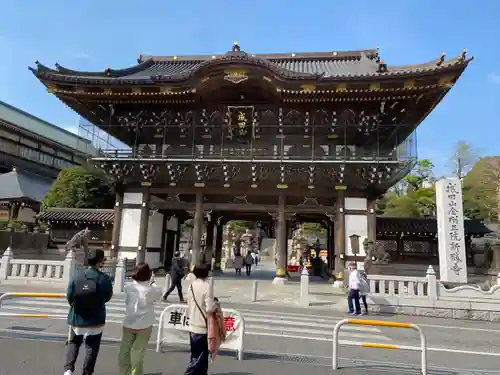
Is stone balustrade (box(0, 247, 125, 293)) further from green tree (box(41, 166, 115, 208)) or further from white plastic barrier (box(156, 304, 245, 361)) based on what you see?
green tree (box(41, 166, 115, 208))

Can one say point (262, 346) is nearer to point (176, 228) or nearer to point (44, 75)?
point (44, 75)

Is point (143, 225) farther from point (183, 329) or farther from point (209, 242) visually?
point (183, 329)

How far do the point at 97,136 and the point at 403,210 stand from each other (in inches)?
1206

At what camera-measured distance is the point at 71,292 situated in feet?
13.9

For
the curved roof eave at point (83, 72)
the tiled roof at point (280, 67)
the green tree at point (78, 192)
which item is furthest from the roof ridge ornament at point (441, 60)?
the green tree at point (78, 192)

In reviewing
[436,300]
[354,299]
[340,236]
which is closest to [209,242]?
[340,236]

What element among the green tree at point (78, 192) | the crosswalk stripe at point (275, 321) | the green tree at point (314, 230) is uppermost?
the green tree at point (78, 192)

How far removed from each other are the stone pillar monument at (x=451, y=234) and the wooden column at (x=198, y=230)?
10.8 m

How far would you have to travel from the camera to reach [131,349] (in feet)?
14.4

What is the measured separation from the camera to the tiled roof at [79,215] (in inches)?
814

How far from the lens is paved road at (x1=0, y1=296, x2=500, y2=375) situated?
6301 mm

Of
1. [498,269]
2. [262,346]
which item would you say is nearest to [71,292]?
[262,346]

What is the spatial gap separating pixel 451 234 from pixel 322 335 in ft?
24.3

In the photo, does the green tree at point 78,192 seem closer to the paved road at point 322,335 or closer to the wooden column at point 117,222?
the wooden column at point 117,222
